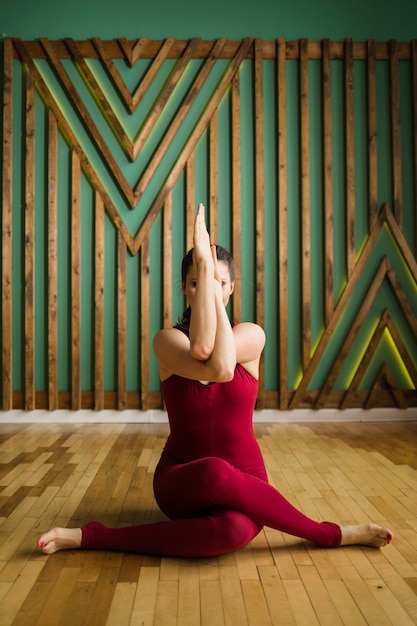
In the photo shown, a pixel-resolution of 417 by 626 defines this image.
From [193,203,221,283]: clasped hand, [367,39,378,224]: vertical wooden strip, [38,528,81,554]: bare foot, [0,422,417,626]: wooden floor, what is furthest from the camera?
[367,39,378,224]: vertical wooden strip

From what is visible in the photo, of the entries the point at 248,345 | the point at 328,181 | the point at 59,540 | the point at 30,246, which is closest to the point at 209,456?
the point at 248,345

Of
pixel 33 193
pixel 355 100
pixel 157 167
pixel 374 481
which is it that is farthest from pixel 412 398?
→ pixel 33 193

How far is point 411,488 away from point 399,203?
2.85m

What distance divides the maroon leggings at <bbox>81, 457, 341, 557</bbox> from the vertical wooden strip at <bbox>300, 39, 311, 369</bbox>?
3011 millimetres

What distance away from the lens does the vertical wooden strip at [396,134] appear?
16.3 ft

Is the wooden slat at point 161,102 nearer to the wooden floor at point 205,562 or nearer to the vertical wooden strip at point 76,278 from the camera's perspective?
the vertical wooden strip at point 76,278

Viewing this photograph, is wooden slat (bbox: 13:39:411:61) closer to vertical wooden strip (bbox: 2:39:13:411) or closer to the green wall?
the green wall

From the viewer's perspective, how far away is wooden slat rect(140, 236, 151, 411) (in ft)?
15.8

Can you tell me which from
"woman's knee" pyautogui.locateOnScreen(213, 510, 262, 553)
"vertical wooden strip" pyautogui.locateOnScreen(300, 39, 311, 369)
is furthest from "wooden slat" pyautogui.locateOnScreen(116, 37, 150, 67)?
"woman's knee" pyautogui.locateOnScreen(213, 510, 262, 553)

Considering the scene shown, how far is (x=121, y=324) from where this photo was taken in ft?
16.0

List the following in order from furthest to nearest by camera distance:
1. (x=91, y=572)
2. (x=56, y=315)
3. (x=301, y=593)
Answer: (x=56, y=315), (x=91, y=572), (x=301, y=593)

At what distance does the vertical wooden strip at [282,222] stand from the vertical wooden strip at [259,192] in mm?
141

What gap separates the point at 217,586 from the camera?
1.69 m

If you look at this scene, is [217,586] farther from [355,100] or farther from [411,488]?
[355,100]
